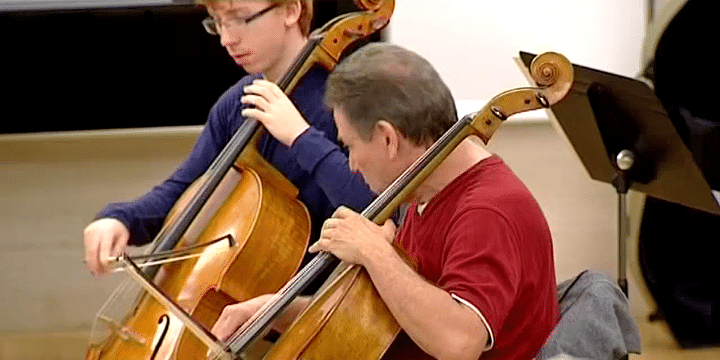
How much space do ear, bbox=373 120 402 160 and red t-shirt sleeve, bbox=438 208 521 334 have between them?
17cm

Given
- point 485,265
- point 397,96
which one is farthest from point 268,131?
point 485,265

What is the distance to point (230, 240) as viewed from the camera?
2018mm

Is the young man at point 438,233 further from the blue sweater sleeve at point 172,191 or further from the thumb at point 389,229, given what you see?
the blue sweater sleeve at point 172,191

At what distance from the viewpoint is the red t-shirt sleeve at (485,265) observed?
1558 millimetres

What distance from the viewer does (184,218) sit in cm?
213

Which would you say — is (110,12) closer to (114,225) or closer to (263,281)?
(114,225)

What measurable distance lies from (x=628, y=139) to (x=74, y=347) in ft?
5.79

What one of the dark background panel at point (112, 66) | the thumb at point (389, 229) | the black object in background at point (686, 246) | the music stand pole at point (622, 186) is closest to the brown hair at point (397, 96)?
the thumb at point (389, 229)

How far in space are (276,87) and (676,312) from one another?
1.86 meters

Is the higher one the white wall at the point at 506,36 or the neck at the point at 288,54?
the neck at the point at 288,54

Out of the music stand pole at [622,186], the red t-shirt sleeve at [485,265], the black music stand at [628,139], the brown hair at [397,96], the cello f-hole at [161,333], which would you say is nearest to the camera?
the red t-shirt sleeve at [485,265]

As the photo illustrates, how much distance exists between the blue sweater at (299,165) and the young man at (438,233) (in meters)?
0.22

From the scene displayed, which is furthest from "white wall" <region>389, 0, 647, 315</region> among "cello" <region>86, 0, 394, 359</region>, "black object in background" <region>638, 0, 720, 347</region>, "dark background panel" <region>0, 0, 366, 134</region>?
"cello" <region>86, 0, 394, 359</region>

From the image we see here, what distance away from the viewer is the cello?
1988 mm
